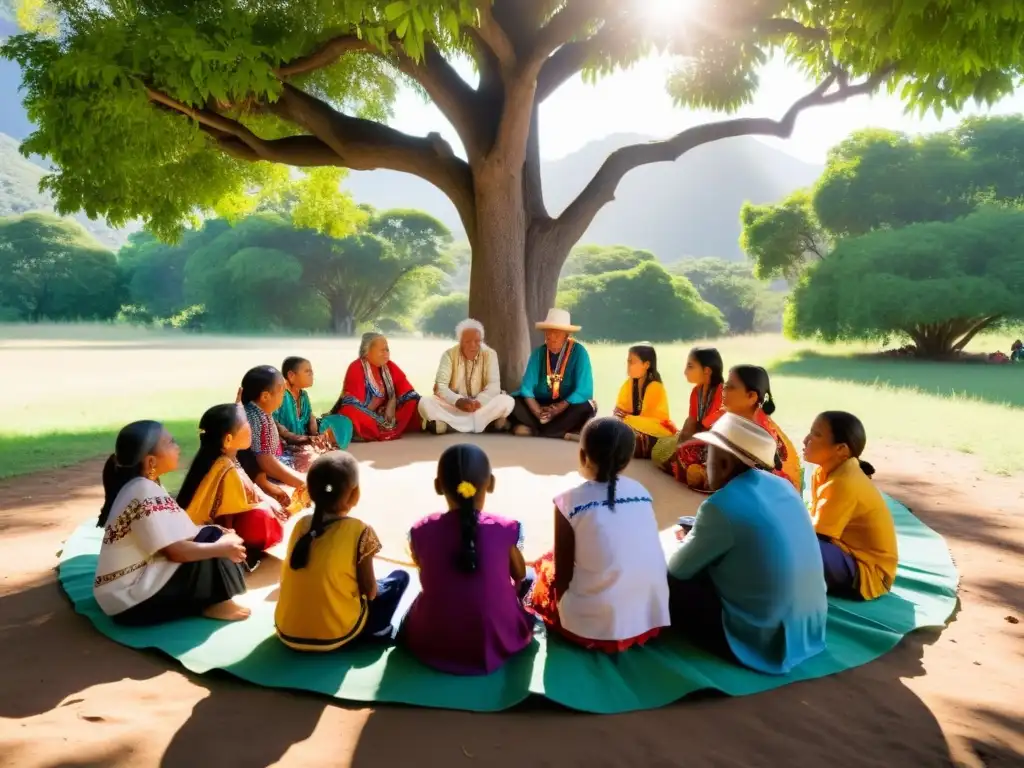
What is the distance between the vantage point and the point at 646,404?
6.72m

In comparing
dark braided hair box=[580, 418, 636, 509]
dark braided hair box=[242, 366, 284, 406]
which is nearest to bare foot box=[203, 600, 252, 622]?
dark braided hair box=[242, 366, 284, 406]

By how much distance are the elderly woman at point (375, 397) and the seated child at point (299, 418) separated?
50.4 inches

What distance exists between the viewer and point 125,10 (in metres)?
8.18

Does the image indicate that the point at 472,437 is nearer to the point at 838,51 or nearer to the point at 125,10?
the point at 838,51

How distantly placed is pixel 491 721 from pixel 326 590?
869mm

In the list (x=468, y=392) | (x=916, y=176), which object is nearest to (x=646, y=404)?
(x=468, y=392)

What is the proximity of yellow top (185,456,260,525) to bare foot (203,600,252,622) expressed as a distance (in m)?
0.57

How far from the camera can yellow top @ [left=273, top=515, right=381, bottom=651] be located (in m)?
2.94

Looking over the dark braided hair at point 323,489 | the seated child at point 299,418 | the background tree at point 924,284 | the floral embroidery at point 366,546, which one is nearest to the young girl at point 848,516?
the floral embroidery at point 366,546

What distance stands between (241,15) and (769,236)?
23.6 metres

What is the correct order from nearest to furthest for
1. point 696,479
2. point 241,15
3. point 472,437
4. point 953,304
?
point 696,479 < point 241,15 < point 472,437 < point 953,304

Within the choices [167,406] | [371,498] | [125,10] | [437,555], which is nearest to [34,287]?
[167,406]

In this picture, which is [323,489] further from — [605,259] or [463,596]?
[605,259]

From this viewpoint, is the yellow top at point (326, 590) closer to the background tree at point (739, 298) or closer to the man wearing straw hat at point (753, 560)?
the man wearing straw hat at point (753, 560)
